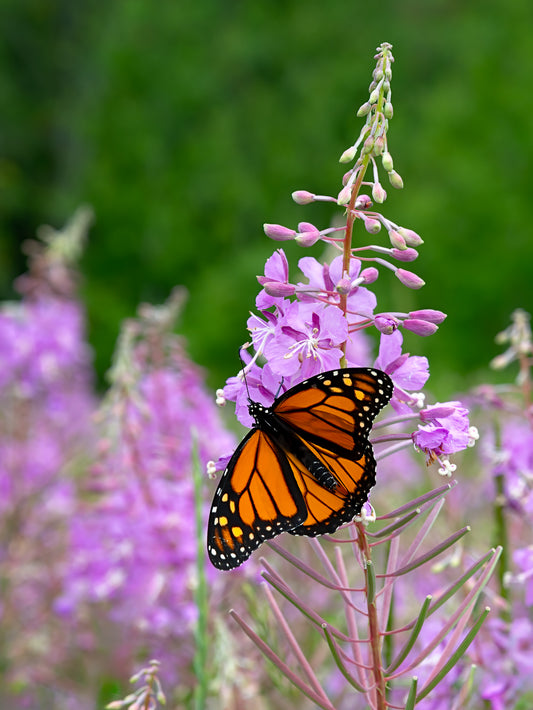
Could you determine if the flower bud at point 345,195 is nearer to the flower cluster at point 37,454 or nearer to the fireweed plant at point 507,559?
the fireweed plant at point 507,559

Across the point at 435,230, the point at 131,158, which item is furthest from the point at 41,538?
the point at 131,158

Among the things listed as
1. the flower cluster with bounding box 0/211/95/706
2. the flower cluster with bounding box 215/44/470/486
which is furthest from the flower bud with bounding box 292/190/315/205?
the flower cluster with bounding box 0/211/95/706

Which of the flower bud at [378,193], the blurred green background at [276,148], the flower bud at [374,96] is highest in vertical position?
the blurred green background at [276,148]

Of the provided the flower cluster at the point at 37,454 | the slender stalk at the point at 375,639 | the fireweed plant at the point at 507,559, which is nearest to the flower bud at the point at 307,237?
the slender stalk at the point at 375,639

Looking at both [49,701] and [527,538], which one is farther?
[49,701]

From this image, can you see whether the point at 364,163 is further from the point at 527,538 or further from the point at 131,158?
the point at 131,158

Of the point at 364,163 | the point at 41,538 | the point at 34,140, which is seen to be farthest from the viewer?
the point at 34,140
